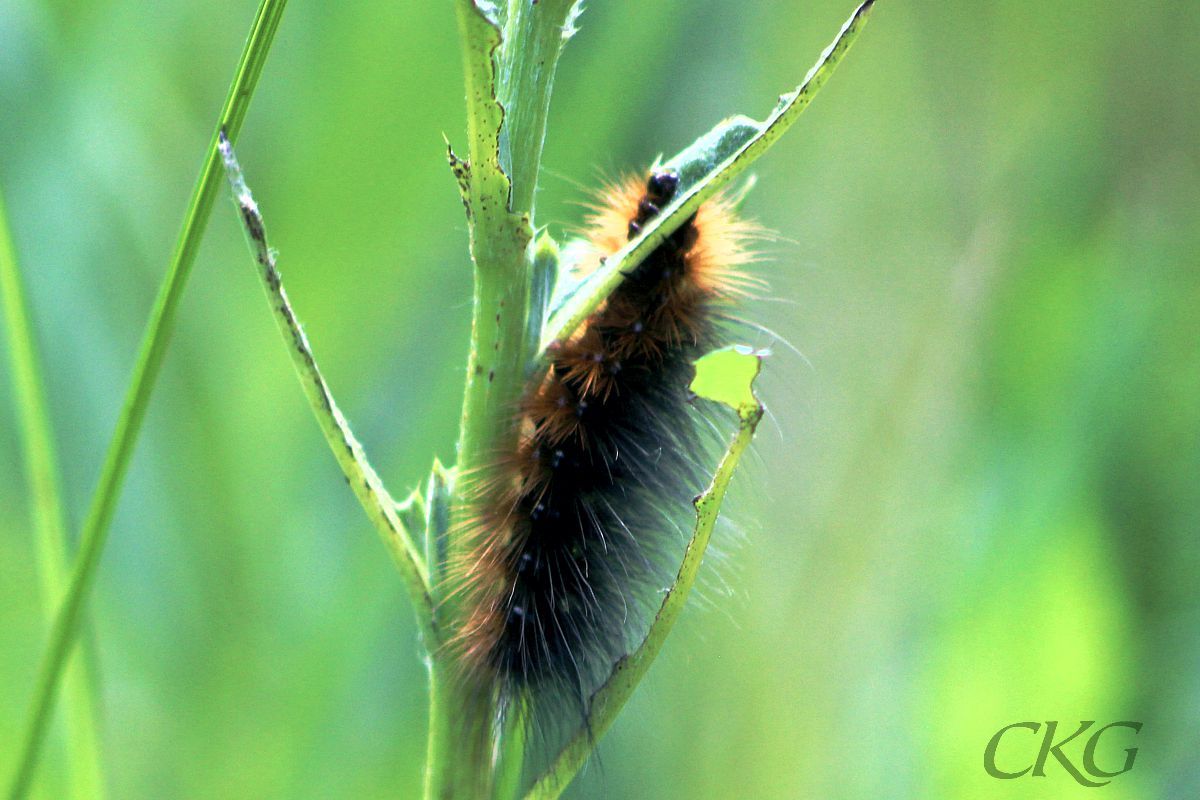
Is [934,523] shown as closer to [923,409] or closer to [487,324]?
[923,409]

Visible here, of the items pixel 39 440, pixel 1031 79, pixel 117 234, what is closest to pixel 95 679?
pixel 39 440

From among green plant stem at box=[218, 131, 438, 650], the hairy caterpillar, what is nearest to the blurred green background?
the hairy caterpillar

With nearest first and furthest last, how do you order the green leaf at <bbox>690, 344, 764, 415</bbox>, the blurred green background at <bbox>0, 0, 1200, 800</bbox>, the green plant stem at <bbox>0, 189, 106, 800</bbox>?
the green leaf at <bbox>690, 344, 764, 415</bbox>, the green plant stem at <bbox>0, 189, 106, 800</bbox>, the blurred green background at <bbox>0, 0, 1200, 800</bbox>

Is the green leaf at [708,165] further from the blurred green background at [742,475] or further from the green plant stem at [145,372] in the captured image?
the blurred green background at [742,475]

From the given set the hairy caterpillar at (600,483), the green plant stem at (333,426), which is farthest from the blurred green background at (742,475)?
the green plant stem at (333,426)

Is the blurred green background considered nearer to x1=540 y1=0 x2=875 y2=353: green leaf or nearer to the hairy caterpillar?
the hairy caterpillar
